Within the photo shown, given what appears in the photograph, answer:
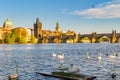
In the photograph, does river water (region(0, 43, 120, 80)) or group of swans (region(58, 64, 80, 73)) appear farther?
river water (region(0, 43, 120, 80))

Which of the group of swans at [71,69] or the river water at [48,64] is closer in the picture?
the group of swans at [71,69]

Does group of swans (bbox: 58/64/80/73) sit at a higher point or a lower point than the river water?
higher

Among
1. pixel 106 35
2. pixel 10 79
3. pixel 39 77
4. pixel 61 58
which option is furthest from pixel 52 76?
pixel 106 35

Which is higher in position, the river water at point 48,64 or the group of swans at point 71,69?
the group of swans at point 71,69

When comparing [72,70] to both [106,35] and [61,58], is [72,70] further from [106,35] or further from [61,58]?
[106,35]

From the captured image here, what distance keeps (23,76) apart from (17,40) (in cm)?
15448

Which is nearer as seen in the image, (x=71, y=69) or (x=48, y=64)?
(x=71, y=69)

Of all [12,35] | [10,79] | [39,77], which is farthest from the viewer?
[12,35]

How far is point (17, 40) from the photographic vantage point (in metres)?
187

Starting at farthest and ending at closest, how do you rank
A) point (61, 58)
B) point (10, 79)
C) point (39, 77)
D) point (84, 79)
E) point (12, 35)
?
point (12, 35) → point (61, 58) → point (39, 77) → point (10, 79) → point (84, 79)

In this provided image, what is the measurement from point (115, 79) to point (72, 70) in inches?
166

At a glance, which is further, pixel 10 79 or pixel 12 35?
pixel 12 35

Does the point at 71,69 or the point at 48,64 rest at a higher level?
the point at 71,69

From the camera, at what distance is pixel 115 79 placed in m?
31.4
